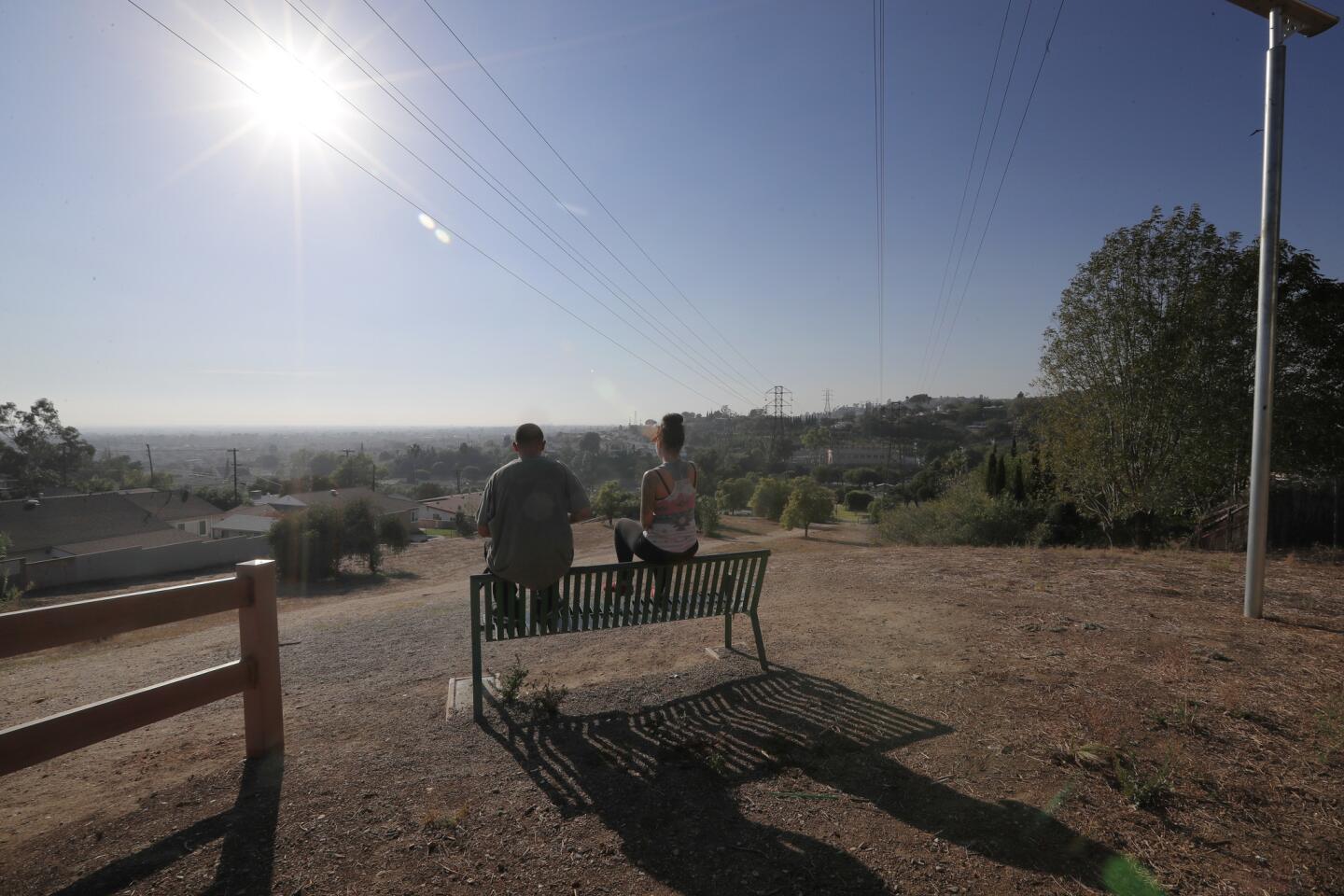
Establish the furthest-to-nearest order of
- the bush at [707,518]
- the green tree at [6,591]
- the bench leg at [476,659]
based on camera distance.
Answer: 1. the bush at [707,518]
2. the green tree at [6,591]
3. the bench leg at [476,659]

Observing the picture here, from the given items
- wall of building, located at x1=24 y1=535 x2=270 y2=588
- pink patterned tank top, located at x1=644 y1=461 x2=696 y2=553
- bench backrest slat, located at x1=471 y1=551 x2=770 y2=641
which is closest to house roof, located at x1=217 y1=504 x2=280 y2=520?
wall of building, located at x1=24 y1=535 x2=270 y2=588

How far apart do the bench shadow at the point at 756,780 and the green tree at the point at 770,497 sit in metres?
47.5

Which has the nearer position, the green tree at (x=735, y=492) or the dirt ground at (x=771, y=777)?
the dirt ground at (x=771, y=777)

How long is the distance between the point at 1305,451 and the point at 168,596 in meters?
20.4

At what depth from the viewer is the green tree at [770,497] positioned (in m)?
51.1

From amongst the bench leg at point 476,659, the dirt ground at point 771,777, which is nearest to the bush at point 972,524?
the dirt ground at point 771,777

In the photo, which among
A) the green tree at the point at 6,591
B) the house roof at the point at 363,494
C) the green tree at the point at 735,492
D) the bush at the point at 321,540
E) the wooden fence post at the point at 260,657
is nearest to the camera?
the wooden fence post at the point at 260,657

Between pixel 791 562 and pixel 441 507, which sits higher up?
pixel 791 562

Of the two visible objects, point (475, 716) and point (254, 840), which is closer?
point (254, 840)

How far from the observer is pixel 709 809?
2.74 metres

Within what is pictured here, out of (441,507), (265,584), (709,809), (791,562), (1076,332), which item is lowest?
(441,507)

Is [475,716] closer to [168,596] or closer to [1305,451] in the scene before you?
[168,596]

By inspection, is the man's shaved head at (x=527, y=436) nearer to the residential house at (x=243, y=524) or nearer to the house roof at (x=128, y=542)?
the house roof at (x=128, y=542)

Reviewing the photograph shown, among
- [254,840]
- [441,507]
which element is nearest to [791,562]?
[254,840]
